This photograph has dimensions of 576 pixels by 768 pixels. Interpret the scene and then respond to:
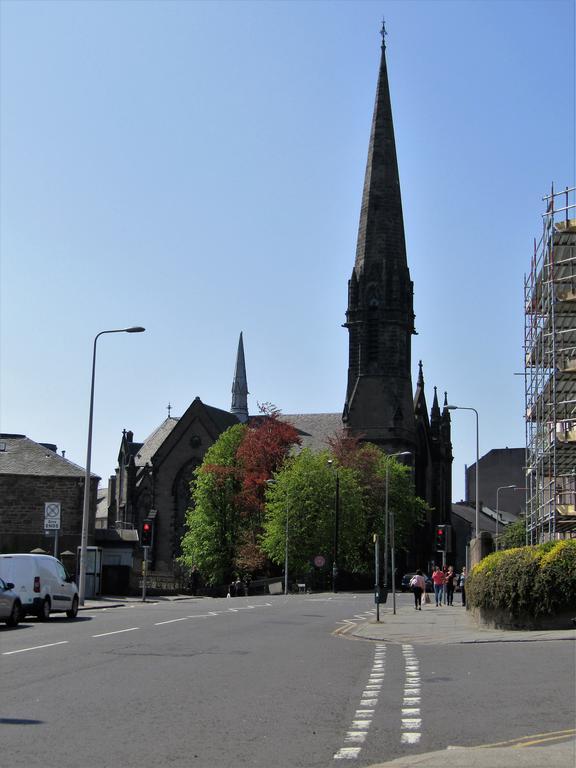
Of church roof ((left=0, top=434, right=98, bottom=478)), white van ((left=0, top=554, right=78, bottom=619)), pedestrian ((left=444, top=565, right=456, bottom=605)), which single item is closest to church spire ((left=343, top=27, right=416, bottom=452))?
church roof ((left=0, top=434, right=98, bottom=478))

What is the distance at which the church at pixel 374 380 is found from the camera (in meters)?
92.1

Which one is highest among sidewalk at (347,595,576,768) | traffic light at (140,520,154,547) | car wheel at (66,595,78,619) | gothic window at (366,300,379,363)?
gothic window at (366,300,379,363)

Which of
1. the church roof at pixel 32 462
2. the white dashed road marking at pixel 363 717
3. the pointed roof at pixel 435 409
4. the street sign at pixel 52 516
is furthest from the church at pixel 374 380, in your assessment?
the white dashed road marking at pixel 363 717

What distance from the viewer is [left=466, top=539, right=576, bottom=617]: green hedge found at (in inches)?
877

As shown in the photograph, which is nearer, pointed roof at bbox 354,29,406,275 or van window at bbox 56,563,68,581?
van window at bbox 56,563,68,581

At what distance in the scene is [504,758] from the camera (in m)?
8.06

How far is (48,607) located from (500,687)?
1668cm

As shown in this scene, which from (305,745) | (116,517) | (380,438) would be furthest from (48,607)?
(116,517)

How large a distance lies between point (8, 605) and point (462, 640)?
9.72 metres

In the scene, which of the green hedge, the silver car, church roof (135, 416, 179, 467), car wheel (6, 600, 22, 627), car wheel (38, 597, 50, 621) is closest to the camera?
the green hedge

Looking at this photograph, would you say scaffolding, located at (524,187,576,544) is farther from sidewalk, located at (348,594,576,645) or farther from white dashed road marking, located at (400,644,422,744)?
white dashed road marking, located at (400,644,422,744)

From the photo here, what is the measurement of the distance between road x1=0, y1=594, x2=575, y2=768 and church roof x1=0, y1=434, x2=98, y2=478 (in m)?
30.3

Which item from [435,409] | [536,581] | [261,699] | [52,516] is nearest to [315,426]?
[435,409]

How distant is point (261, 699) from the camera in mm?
11961
